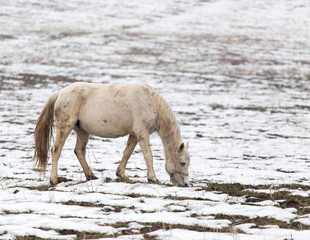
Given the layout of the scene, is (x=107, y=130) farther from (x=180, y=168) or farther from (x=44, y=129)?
(x=180, y=168)

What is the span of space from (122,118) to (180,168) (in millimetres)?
1418

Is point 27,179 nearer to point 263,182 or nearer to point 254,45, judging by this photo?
point 263,182

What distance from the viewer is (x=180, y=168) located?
26.6 ft

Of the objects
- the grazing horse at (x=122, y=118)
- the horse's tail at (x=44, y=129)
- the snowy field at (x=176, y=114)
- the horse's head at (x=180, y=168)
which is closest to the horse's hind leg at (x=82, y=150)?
the grazing horse at (x=122, y=118)

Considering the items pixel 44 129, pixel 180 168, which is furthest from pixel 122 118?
pixel 44 129

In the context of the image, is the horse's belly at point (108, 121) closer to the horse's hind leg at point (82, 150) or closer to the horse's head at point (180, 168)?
the horse's hind leg at point (82, 150)

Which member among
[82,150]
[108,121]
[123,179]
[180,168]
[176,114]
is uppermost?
[108,121]

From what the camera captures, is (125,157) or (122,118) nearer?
(122,118)

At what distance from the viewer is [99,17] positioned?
4969 cm

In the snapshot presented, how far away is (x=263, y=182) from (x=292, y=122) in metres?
9.48

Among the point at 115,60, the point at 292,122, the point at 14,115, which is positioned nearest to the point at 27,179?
the point at 14,115

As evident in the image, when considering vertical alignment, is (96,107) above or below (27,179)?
above

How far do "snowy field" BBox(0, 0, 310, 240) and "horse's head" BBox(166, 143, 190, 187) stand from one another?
0.80 feet

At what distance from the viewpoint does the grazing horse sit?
8258mm
